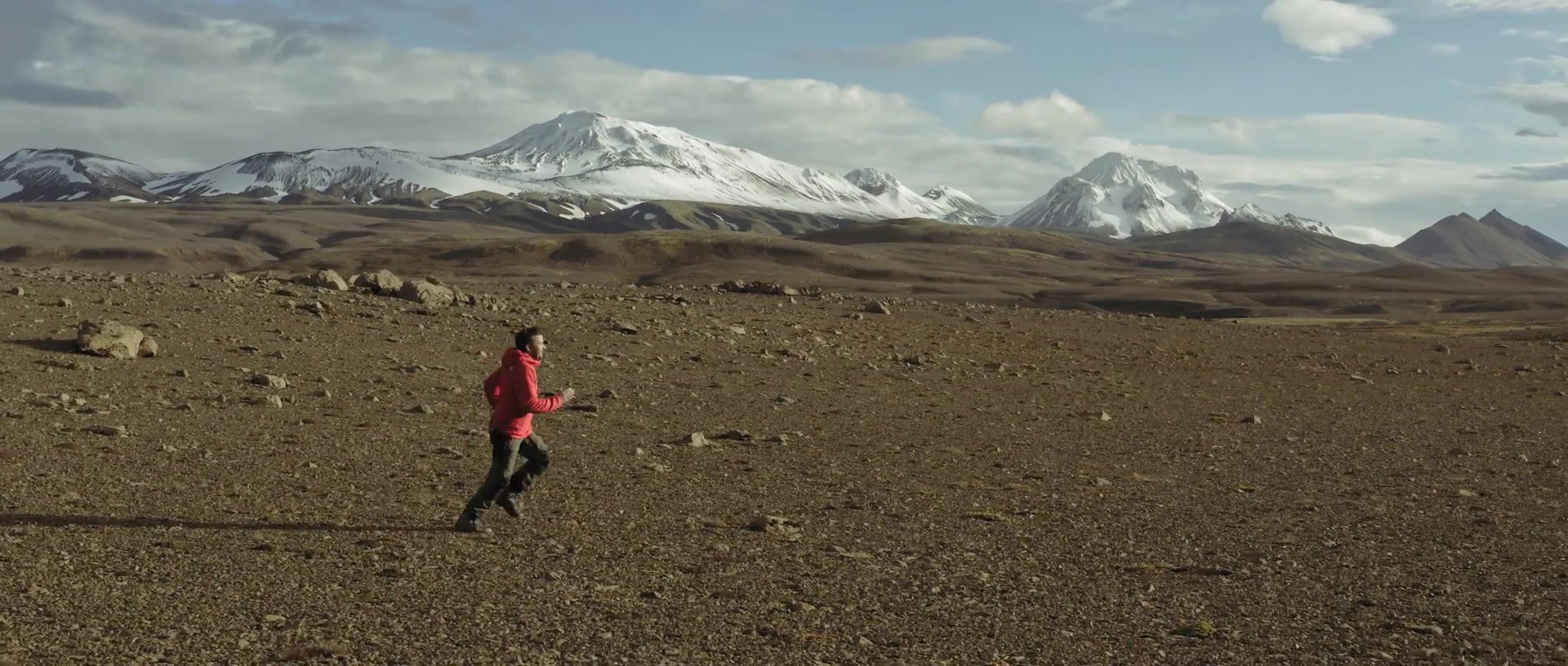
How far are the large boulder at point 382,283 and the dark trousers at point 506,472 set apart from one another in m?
16.1

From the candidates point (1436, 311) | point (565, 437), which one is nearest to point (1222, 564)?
point (565, 437)

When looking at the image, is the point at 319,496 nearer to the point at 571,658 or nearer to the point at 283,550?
the point at 283,550

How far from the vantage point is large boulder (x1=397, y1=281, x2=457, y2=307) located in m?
25.7

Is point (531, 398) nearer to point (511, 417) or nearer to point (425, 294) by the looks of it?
point (511, 417)

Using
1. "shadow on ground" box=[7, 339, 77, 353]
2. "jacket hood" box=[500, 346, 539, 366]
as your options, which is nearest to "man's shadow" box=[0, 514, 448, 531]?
"jacket hood" box=[500, 346, 539, 366]

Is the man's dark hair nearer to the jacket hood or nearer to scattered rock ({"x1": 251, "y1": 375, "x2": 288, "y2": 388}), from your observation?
the jacket hood

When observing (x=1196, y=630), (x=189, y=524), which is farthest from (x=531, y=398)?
(x=1196, y=630)

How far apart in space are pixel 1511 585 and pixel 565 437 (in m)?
9.58

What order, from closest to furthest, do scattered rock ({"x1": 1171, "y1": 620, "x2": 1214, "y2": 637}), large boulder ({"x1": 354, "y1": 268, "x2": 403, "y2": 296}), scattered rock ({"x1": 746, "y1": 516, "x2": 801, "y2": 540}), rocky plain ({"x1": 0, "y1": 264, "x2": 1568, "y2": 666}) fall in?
1. rocky plain ({"x1": 0, "y1": 264, "x2": 1568, "y2": 666})
2. scattered rock ({"x1": 1171, "y1": 620, "x2": 1214, "y2": 637})
3. scattered rock ({"x1": 746, "y1": 516, "x2": 801, "y2": 540})
4. large boulder ({"x1": 354, "y1": 268, "x2": 403, "y2": 296})

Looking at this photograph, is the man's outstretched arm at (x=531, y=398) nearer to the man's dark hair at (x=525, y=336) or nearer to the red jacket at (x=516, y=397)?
the red jacket at (x=516, y=397)

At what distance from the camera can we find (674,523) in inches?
448

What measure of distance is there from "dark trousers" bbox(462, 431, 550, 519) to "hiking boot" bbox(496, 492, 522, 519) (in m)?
0.03

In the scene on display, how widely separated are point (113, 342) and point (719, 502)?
10.0m

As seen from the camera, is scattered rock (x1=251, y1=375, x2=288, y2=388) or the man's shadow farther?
scattered rock (x1=251, y1=375, x2=288, y2=388)
